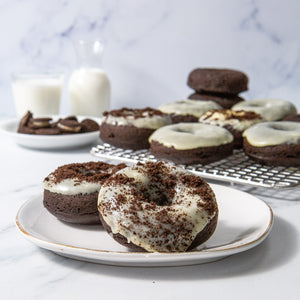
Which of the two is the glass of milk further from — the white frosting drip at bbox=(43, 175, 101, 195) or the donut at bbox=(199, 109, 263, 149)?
the white frosting drip at bbox=(43, 175, 101, 195)

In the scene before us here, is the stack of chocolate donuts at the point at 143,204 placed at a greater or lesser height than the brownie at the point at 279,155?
greater

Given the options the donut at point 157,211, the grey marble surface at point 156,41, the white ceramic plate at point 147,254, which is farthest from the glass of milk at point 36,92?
the donut at point 157,211

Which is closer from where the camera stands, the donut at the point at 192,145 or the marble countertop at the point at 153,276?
the marble countertop at the point at 153,276

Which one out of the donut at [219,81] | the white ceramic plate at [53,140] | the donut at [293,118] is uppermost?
the donut at [219,81]

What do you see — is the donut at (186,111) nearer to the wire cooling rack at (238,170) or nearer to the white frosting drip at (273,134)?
the wire cooling rack at (238,170)

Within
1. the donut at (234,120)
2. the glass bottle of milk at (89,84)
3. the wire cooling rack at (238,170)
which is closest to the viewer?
the wire cooling rack at (238,170)

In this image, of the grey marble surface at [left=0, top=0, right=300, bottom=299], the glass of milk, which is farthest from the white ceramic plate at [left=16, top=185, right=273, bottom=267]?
the glass of milk

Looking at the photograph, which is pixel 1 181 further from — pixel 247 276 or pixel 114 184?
pixel 247 276

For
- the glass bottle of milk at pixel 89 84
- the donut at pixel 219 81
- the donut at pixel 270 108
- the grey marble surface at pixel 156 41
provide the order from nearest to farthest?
the donut at pixel 270 108
the donut at pixel 219 81
the glass bottle of milk at pixel 89 84
the grey marble surface at pixel 156 41

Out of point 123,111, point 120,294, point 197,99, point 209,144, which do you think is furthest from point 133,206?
point 197,99
